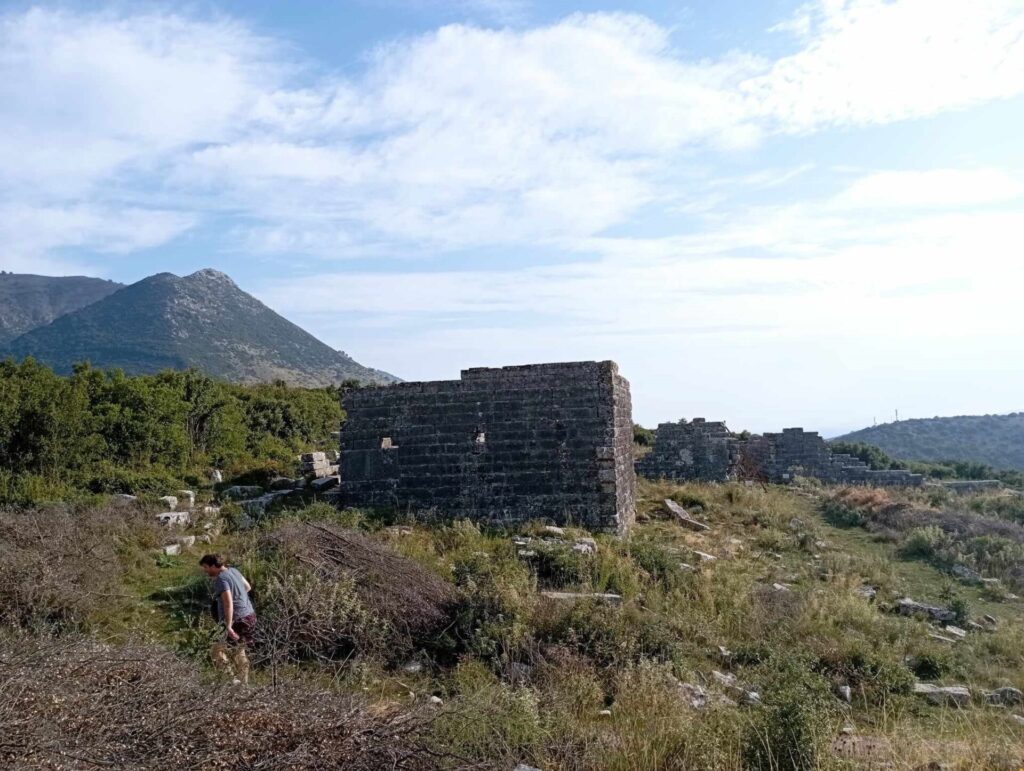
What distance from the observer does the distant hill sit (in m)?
52.6

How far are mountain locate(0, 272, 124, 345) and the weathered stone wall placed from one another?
79.7 metres

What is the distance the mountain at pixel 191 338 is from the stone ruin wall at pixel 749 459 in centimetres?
3944

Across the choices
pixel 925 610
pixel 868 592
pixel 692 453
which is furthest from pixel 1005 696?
pixel 692 453

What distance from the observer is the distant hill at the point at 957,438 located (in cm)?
5259

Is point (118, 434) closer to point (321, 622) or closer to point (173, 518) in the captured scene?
point (173, 518)

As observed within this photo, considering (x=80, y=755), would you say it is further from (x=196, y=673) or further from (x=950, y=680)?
(x=950, y=680)

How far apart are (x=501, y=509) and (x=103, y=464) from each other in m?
7.22

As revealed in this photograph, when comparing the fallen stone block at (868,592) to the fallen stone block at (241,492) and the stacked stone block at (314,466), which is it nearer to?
the stacked stone block at (314,466)

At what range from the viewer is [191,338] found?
6575 centimetres

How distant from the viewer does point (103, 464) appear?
1392 cm

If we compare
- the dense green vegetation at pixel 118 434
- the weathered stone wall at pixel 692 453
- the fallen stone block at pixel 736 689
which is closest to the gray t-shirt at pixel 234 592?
the fallen stone block at pixel 736 689

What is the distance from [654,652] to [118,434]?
11686 millimetres

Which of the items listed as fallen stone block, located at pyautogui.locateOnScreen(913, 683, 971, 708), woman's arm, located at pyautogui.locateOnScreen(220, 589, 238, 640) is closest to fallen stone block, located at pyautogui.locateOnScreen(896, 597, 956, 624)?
fallen stone block, located at pyautogui.locateOnScreen(913, 683, 971, 708)

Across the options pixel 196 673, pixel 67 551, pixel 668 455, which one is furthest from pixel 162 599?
pixel 668 455
